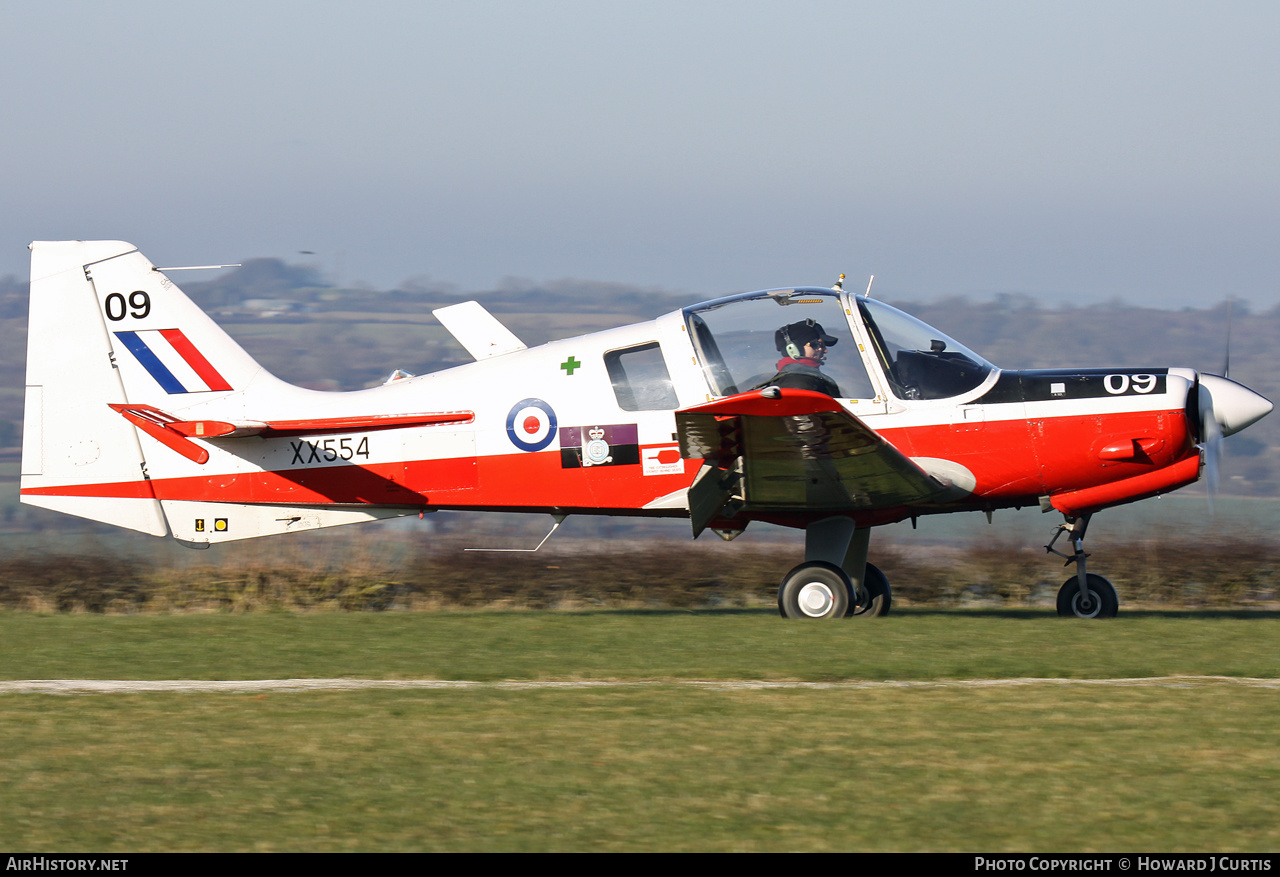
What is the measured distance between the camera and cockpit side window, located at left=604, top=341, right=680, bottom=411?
9.55m

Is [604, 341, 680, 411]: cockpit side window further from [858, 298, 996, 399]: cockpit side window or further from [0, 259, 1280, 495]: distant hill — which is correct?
[0, 259, 1280, 495]: distant hill

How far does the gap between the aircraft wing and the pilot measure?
2.14 feet

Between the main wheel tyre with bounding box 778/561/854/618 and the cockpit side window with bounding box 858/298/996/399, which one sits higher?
the cockpit side window with bounding box 858/298/996/399

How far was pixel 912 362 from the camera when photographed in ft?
31.2

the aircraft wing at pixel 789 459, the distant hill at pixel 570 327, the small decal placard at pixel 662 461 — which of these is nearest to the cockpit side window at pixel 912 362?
the aircraft wing at pixel 789 459

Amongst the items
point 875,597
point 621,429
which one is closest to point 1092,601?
point 875,597

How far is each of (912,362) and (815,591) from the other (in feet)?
6.43

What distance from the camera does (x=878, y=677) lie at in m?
6.86

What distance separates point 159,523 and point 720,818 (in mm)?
7872

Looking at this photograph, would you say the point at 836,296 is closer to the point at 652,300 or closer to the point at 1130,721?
the point at 1130,721

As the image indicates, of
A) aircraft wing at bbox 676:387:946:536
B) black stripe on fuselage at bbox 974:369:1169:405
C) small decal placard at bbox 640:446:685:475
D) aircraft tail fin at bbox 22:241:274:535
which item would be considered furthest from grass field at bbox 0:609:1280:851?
aircraft tail fin at bbox 22:241:274:535

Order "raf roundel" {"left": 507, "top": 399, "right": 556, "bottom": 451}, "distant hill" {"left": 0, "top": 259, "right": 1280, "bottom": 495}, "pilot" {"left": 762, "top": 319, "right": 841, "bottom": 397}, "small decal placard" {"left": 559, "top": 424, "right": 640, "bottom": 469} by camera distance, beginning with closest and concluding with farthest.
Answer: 1. "pilot" {"left": 762, "top": 319, "right": 841, "bottom": 397}
2. "small decal placard" {"left": 559, "top": 424, "right": 640, "bottom": 469}
3. "raf roundel" {"left": 507, "top": 399, "right": 556, "bottom": 451}
4. "distant hill" {"left": 0, "top": 259, "right": 1280, "bottom": 495}

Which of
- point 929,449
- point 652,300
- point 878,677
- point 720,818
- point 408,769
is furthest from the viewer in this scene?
point 652,300

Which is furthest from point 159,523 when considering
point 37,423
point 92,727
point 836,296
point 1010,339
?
point 1010,339
